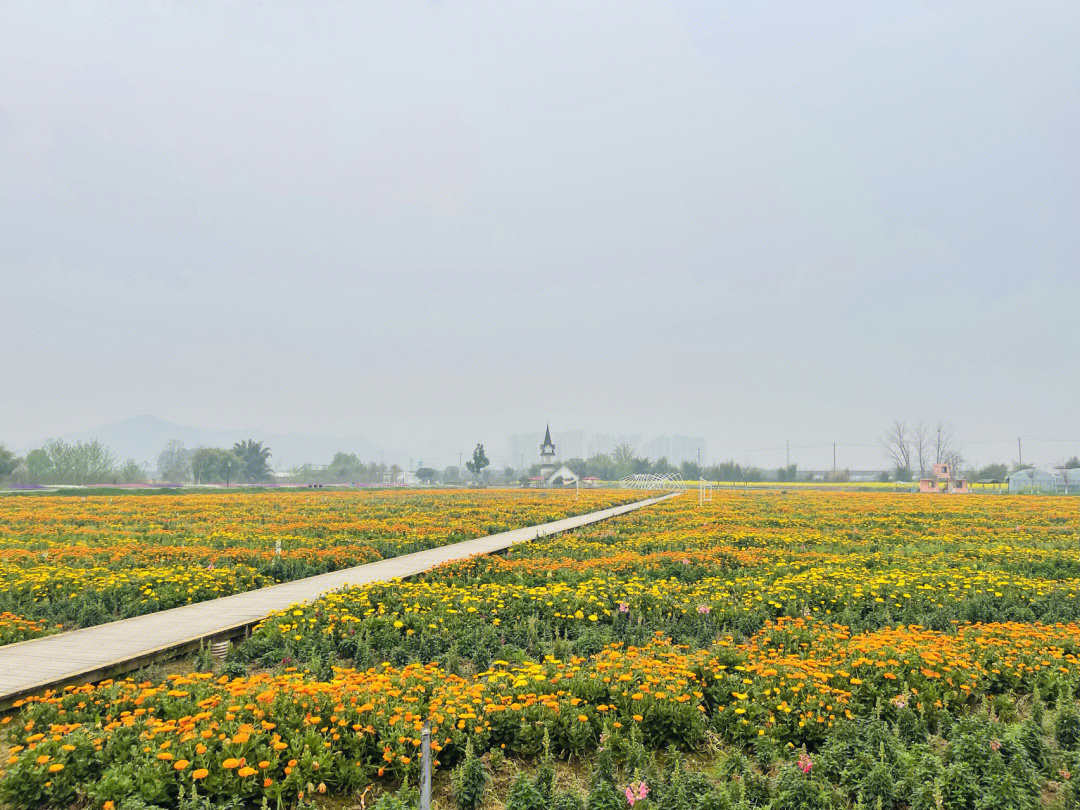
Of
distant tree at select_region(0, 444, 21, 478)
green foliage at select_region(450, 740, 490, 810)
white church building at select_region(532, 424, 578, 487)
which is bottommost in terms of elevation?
white church building at select_region(532, 424, 578, 487)

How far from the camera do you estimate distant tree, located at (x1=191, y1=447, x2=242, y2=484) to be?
124 metres

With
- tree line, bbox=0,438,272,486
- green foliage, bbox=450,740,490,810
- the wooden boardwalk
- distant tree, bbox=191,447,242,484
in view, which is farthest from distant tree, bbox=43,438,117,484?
green foliage, bbox=450,740,490,810

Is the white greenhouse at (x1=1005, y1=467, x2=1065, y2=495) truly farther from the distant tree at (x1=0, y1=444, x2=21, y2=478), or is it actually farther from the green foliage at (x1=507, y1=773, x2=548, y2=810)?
the distant tree at (x1=0, y1=444, x2=21, y2=478)

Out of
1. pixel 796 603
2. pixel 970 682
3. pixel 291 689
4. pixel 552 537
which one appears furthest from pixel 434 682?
pixel 552 537

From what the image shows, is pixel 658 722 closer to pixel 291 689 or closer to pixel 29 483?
pixel 291 689

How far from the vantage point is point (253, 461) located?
136500 mm

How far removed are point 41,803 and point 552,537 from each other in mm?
16018

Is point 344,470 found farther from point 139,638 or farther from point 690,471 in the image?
point 139,638

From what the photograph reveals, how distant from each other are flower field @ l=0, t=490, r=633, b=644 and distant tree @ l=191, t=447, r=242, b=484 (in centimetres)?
10402

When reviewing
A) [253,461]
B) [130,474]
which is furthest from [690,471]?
[130,474]

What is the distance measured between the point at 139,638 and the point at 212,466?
13007 centimetres

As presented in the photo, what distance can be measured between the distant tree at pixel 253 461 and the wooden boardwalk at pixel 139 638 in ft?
432

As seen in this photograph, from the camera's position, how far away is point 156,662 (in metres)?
7.86

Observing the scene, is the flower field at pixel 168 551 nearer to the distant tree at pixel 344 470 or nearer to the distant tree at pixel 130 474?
the distant tree at pixel 130 474
